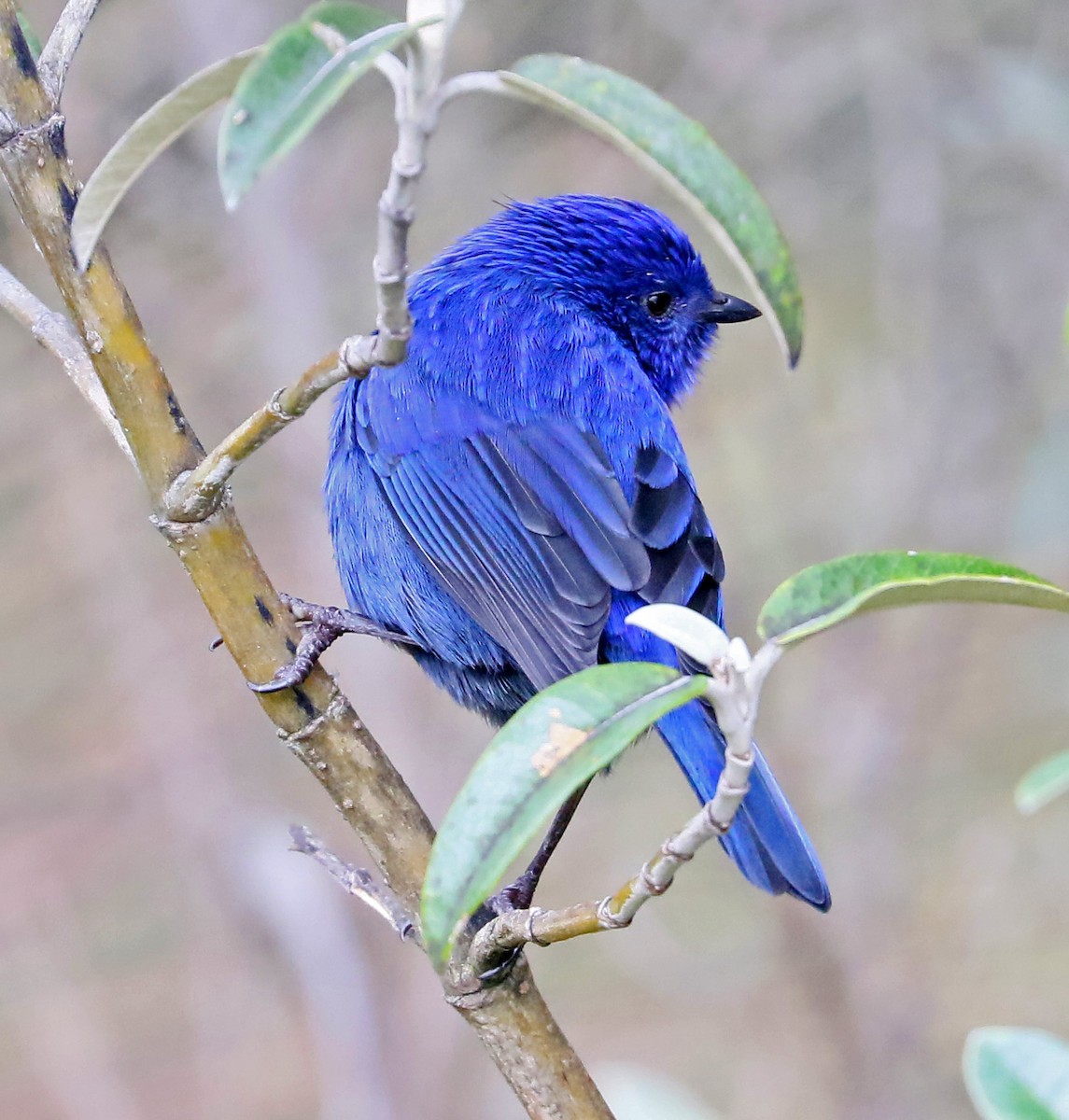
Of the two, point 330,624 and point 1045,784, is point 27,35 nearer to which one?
point 330,624

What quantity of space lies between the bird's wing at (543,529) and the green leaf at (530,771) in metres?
1.35

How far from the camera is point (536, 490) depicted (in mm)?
3150

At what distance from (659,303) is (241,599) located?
1940 millimetres

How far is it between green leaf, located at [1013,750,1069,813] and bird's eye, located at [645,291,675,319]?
7.54ft

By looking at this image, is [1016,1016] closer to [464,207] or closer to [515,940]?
[464,207]

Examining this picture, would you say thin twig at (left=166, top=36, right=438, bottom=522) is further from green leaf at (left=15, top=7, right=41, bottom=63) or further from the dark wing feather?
the dark wing feather

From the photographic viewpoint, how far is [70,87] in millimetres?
5844

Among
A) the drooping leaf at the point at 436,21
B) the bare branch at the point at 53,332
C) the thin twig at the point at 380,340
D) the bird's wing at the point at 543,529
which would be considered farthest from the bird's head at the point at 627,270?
the drooping leaf at the point at 436,21

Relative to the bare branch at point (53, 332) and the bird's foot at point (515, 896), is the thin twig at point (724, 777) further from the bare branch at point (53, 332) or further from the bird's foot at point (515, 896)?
the bare branch at point (53, 332)

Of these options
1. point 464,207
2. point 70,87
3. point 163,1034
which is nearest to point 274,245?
point 70,87

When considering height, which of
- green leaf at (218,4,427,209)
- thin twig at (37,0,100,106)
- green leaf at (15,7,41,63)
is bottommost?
green leaf at (218,4,427,209)

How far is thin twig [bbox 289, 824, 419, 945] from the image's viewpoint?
2.37 m

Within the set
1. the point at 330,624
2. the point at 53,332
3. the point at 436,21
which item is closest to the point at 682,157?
the point at 436,21

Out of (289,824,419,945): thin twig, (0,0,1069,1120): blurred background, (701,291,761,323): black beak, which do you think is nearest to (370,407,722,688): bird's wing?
(289,824,419,945): thin twig
